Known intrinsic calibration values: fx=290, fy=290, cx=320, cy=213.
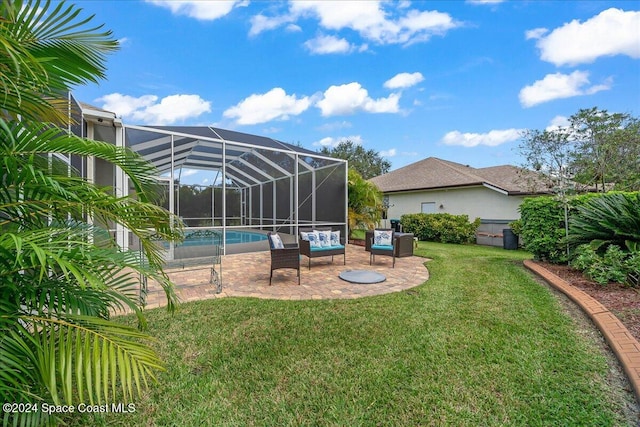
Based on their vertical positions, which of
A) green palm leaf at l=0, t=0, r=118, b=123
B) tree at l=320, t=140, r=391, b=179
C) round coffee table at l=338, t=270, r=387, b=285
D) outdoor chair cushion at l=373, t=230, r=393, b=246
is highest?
tree at l=320, t=140, r=391, b=179

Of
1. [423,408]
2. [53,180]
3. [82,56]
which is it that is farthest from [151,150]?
[423,408]

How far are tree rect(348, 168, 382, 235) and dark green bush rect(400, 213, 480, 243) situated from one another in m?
3.35

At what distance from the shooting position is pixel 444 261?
8609 mm

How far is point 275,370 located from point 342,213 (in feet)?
31.1

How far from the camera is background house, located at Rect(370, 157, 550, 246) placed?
13719 mm

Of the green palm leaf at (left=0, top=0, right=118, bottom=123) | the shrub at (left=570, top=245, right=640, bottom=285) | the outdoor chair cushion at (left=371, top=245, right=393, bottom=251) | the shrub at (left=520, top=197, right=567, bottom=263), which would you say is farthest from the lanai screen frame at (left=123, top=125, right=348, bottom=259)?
the shrub at (left=570, top=245, right=640, bottom=285)

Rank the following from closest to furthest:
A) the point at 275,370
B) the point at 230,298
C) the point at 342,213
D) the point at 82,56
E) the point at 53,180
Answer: the point at 53,180 < the point at 82,56 < the point at 275,370 < the point at 230,298 < the point at 342,213

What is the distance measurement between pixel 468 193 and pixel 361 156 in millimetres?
23694

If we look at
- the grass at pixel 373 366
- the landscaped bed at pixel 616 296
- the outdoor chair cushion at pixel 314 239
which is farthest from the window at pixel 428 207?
the grass at pixel 373 366

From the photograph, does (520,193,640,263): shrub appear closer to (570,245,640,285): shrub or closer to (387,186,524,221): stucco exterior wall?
(570,245,640,285): shrub

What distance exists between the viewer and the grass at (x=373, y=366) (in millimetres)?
2371

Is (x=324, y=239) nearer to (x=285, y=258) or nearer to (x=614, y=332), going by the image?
(x=285, y=258)

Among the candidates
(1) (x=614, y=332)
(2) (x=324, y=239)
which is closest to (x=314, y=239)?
(2) (x=324, y=239)

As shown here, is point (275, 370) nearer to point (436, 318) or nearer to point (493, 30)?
point (436, 318)
